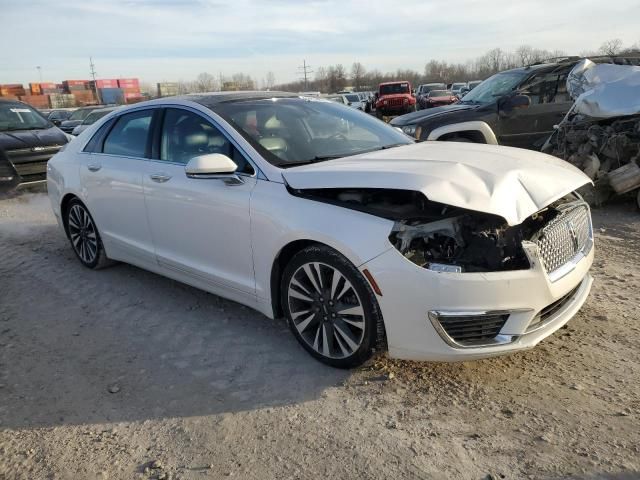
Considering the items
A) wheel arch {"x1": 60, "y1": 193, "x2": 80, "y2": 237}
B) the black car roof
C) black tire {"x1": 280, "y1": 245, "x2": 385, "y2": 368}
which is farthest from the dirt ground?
the black car roof

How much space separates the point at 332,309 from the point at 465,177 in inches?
43.9

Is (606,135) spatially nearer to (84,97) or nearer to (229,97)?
(229,97)

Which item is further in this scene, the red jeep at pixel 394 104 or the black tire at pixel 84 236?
the red jeep at pixel 394 104

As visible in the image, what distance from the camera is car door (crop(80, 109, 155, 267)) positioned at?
175 inches

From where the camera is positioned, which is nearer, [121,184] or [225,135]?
[225,135]

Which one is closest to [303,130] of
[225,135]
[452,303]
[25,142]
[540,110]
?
[225,135]

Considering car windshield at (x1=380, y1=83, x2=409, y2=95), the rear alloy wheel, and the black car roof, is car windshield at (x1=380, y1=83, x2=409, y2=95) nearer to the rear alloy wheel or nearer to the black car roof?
the rear alloy wheel

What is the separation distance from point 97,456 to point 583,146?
6.80m

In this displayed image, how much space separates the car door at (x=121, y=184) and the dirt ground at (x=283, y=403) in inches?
27.0

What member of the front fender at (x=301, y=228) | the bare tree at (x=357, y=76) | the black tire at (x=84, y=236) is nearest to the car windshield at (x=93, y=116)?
the black tire at (x=84, y=236)

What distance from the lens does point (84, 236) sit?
5406 mm

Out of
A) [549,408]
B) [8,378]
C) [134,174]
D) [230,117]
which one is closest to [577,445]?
[549,408]

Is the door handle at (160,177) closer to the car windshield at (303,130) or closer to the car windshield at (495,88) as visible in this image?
the car windshield at (303,130)

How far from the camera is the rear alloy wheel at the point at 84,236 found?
5263 mm
